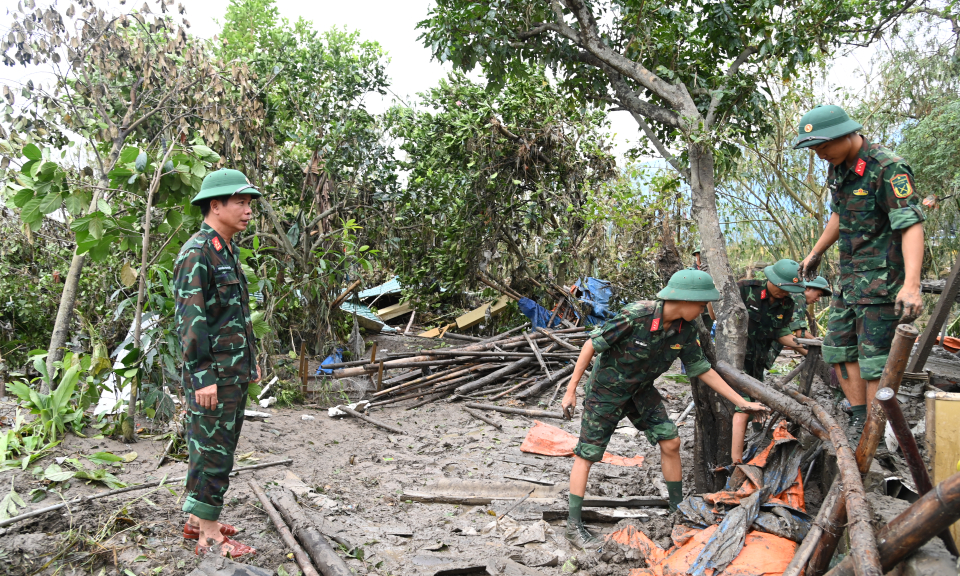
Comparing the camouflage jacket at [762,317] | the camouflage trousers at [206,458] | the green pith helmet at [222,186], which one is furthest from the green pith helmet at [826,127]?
the camouflage trousers at [206,458]

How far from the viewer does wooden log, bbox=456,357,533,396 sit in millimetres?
8602

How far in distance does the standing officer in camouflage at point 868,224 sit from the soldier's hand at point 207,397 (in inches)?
127

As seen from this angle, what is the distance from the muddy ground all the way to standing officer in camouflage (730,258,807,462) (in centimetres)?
92

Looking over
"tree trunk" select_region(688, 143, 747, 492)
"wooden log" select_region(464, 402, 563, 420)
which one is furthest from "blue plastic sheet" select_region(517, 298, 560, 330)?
"tree trunk" select_region(688, 143, 747, 492)

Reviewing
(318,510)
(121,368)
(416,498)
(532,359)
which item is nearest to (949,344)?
(532,359)

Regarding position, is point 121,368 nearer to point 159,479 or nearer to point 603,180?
point 159,479

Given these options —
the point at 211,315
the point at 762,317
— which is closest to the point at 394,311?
the point at 762,317

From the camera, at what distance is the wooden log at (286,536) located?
10.3 ft

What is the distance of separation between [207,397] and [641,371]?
2.53 metres

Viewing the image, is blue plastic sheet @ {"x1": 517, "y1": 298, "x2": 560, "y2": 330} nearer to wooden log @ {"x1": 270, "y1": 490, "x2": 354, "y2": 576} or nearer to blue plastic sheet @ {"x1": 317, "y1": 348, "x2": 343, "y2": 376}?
blue plastic sheet @ {"x1": 317, "y1": 348, "x2": 343, "y2": 376}

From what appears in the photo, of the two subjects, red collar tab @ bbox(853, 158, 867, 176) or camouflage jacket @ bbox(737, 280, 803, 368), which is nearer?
red collar tab @ bbox(853, 158, 867, 176)

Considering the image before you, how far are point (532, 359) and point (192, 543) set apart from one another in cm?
639

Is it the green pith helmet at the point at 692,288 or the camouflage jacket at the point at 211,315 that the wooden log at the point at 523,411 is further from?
the camouflage jacket at the point at 211,315

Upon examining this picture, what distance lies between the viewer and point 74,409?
4551 millimetres
